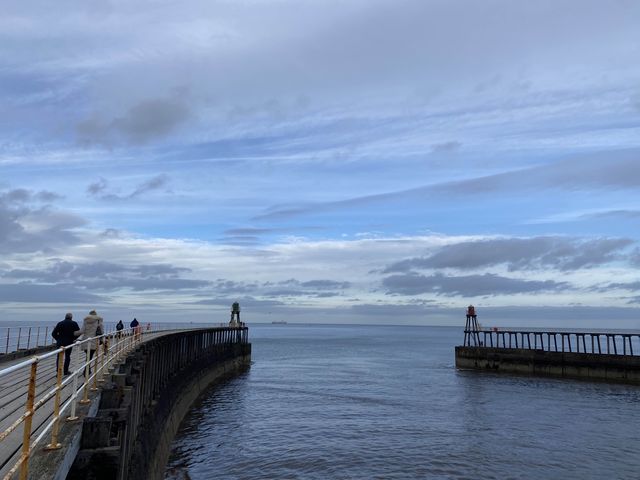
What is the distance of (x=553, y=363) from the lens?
52.4 meters

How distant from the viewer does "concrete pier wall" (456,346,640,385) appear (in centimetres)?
4756

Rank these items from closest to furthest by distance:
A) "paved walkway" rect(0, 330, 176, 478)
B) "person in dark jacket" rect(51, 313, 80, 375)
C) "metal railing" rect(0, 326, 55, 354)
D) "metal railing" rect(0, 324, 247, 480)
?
"metal railing" rect(0, 324, 247, 480) < "paved walkway" rect(0, 330, 176, 478) < "person in dark jacket" rect(51, 313, 80, 375) < "metal railing" rect(0, 326, 55, 354)

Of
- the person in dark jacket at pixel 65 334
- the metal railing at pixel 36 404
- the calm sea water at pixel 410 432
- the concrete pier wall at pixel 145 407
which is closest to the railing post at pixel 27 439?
the metal railing at pixel 36 404

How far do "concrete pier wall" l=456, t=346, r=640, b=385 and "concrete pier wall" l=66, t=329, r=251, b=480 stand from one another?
30.2 meters

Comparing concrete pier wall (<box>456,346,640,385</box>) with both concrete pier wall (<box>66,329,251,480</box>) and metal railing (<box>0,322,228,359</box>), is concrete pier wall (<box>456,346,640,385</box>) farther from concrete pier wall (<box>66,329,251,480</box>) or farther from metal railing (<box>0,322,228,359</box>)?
metal railing (<box>0,322,228,359</box>)

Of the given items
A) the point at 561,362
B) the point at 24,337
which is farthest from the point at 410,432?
the point at 561,362

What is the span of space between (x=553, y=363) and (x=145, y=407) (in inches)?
Answer: 1860

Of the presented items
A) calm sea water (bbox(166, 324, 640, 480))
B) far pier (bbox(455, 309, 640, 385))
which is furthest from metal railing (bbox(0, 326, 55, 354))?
far pier (bbox(455, 309, 640, 385))

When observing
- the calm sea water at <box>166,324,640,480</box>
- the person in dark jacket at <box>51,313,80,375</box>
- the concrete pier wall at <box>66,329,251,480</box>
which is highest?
the person in dark jacket at <box>51,313,80,375</box>

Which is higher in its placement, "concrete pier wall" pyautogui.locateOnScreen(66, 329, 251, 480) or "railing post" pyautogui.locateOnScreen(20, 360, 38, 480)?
"railing post" pyautogui.locateOnScreen(20, 360, 38, 480)

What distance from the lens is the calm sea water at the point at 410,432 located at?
19797mm

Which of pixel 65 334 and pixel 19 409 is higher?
pixel 65 334

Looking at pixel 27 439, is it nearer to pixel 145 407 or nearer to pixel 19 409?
pixel 19 409

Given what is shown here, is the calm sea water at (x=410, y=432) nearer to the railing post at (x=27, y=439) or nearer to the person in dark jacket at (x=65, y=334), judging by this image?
the person in dark jacket at (x=65, y=334)
